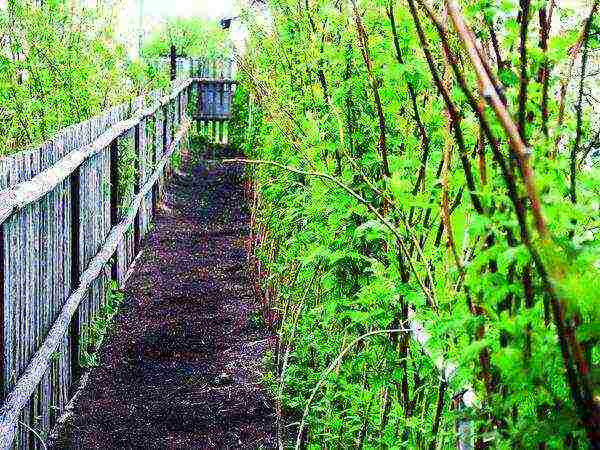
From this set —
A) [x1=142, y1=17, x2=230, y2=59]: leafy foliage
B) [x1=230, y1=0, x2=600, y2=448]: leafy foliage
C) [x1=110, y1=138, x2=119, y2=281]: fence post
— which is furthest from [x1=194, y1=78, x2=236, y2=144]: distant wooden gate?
[x1=230, y1=0, x2=600, y2=448]: leafy foliage

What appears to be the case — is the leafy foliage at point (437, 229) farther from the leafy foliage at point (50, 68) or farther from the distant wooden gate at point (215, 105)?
the distant wooden gate at point (215, 105)

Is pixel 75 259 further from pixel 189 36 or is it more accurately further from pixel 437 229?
pixel 189 36

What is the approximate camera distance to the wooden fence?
4.32m

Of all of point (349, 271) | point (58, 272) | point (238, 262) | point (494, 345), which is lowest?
point (238, 262)

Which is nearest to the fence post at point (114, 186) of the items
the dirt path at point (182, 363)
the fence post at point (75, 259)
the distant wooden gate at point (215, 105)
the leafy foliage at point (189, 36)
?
the dirt path at point (182, 363)

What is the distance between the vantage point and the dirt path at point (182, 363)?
18.0 feet

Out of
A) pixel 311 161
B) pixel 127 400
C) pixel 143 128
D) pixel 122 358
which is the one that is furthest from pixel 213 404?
pixel 143 128

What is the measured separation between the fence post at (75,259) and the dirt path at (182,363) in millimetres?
186

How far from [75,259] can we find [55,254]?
0.56 metres

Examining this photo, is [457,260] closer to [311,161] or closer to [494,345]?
[494,345]

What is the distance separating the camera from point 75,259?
608 cm

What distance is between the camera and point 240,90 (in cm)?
1803

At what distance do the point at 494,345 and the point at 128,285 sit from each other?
285 inches

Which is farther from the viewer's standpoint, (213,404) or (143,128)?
(143,128)
